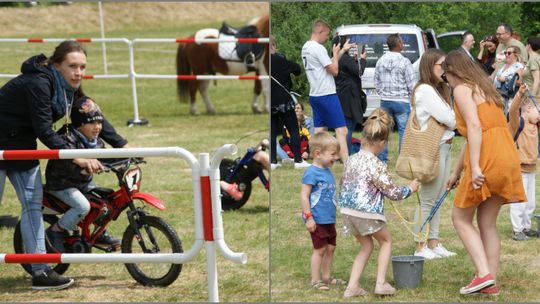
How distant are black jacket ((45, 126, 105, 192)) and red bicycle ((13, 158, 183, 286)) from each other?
0.42 ft

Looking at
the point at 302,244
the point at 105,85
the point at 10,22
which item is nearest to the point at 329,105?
the point at 302,244

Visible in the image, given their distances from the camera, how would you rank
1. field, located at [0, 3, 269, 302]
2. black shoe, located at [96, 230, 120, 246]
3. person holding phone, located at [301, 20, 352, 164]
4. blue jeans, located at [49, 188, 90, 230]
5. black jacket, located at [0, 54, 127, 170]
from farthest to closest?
black shoe, located at [96, 230, 120, 246] → field, located at [0, 3, 269, 302] → blue jeans, located at [49, 188, 90, 230] → black jacket, located at [0, 54, 127, 170] → person holding phone, located at [301, 20, 352, 164]

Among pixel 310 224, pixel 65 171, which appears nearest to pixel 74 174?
pixel 65 171

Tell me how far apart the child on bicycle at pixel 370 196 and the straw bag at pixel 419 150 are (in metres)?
0.07

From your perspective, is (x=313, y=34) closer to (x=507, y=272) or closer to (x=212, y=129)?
(x=507, y=272)

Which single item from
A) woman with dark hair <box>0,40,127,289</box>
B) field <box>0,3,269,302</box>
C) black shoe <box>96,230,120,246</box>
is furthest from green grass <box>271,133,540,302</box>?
black shoe <box>96,230,120,246</box>

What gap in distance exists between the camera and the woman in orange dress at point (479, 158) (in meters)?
5.40

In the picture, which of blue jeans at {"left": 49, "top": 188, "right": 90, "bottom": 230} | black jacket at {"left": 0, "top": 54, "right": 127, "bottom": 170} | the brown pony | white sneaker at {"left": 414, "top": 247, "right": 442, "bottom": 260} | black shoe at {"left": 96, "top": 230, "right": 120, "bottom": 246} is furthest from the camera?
the brown pony

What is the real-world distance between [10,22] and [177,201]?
2122 centimetres

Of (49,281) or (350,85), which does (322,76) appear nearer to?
(350,85)

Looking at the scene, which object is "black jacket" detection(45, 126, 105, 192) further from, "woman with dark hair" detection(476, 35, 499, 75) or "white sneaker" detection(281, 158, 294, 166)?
"woman with dark hair" detection(476, 35, 499, 75)

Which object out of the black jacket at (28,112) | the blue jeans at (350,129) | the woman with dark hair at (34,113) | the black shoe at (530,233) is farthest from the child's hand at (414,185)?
the black jacket at (28,112)

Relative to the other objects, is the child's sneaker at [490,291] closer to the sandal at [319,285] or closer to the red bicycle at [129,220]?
the sandal at [319,285]

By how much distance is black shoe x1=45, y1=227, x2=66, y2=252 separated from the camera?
21.6 feet
